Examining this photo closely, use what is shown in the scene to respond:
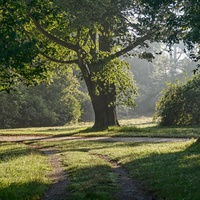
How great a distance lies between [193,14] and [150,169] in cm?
626

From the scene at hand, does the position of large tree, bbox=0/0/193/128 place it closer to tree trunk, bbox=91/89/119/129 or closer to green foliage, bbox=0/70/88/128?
tree trunk, bbox=91/89/119/129

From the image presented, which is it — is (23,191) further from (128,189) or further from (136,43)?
(136,43)

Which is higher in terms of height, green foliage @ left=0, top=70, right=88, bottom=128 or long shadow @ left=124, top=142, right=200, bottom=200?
green foliage @ left=0, top=70, right=88, bottom=128

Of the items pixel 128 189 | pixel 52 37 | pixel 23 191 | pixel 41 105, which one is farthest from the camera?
pixel 41 105

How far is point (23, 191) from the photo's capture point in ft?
30.9

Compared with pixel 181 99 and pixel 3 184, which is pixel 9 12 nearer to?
pixel 3 184

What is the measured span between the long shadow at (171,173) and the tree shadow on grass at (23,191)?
2781 millimetres

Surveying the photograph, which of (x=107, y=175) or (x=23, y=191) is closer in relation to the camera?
(x=23, y=191)

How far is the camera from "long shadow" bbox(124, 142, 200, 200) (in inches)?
348

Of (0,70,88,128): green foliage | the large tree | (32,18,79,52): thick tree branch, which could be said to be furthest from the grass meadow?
(0,70,88,128): green foliage

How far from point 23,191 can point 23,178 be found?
1847mm

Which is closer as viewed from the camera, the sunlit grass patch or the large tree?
the sunlit grass patch

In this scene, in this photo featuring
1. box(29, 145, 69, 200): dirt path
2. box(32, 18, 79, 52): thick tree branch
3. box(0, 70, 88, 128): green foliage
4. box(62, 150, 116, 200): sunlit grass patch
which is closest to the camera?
box(62, 150, 116, 200): sunlit grass patch

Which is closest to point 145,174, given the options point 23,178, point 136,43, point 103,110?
point 23,178
